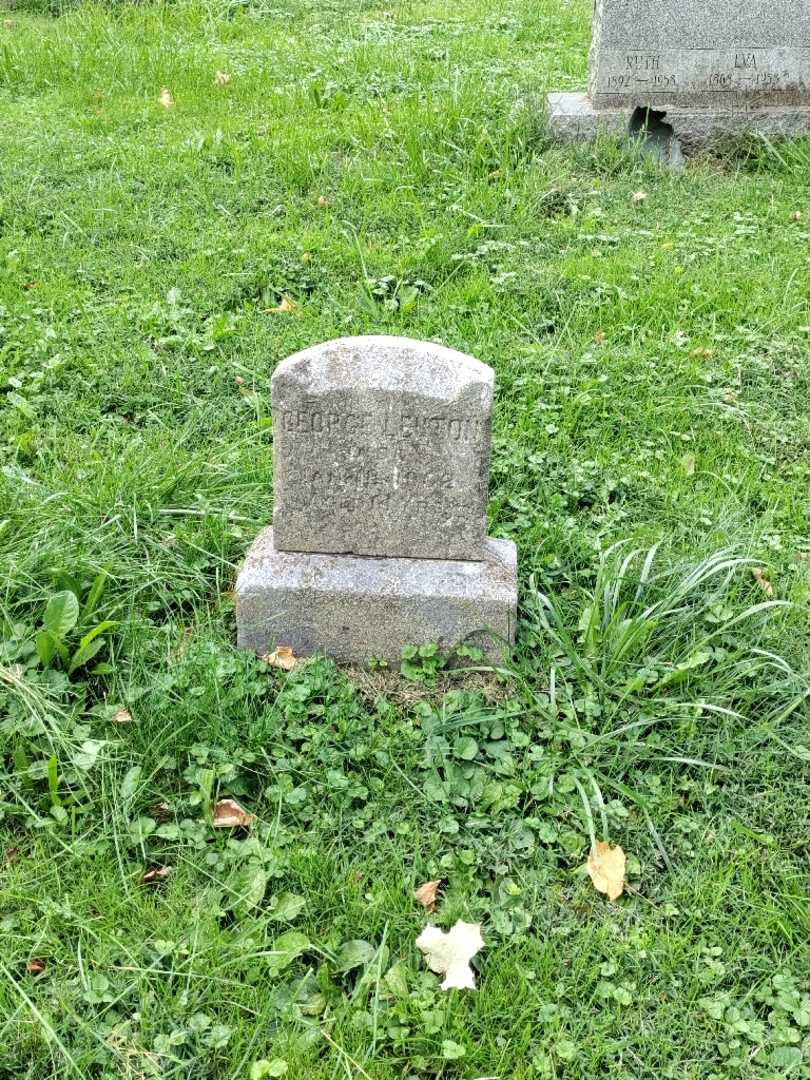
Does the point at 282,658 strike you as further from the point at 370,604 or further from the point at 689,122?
the point at 689,122

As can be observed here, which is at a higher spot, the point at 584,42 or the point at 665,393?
the point at 584,42

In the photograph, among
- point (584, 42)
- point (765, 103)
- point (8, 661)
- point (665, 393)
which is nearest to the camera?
point (8, 661)

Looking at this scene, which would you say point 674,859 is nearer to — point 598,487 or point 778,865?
point 778,865

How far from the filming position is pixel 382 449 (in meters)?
2.84

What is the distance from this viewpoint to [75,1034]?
85.7 inches

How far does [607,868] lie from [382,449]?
3.89 feet

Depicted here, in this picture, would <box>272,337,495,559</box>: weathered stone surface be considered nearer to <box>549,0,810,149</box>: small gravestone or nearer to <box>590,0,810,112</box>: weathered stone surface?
<box>549,0,810,149</box>: small gravestone

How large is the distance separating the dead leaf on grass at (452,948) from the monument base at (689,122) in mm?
4975

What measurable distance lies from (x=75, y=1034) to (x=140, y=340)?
2.97 meters

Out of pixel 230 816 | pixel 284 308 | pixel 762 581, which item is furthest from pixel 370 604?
pixel 284 308

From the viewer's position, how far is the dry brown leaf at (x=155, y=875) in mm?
2482

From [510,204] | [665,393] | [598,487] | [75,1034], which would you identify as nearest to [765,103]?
[510,204]

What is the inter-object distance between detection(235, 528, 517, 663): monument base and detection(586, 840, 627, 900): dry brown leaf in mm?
670

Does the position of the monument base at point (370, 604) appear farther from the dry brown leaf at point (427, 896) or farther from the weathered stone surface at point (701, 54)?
the weathered stone surface at point (701, 54)
